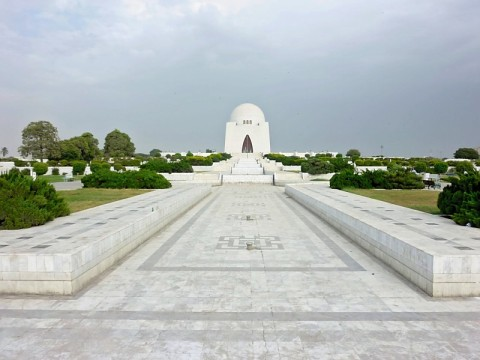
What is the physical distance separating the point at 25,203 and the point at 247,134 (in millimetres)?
58985

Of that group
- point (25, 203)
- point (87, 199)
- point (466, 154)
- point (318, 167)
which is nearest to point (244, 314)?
point (25, 203)

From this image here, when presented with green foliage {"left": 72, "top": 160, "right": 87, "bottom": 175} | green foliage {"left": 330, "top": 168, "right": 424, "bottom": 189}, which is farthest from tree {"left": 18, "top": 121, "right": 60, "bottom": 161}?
green foliage {"left": 330, "top": 168, "right": 424, "bottom": 189}

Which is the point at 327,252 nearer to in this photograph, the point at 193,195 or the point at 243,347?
the point at 243,347

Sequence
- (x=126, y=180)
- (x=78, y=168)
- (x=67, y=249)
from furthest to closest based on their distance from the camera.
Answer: (x=78, y=168) < (x=126, y=180) < (x=67, y=249)

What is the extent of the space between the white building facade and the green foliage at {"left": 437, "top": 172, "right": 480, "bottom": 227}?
56927 millimetres

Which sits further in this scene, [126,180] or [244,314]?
[126,180]

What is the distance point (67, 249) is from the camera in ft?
14.6

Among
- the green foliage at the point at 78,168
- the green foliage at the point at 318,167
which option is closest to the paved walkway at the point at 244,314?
the green foliage at the point at 318,167

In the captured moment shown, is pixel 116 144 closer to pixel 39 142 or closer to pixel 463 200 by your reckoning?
pixel 39 142

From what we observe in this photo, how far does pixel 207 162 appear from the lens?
32.5m

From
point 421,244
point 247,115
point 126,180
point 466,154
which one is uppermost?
point 247,115

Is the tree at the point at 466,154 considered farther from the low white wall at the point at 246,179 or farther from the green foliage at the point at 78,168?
the green foliage at the point at 78,168

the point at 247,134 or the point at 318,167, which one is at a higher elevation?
the point at 247,134

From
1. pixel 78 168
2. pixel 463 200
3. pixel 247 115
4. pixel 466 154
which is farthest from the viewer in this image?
pixel 247 115
